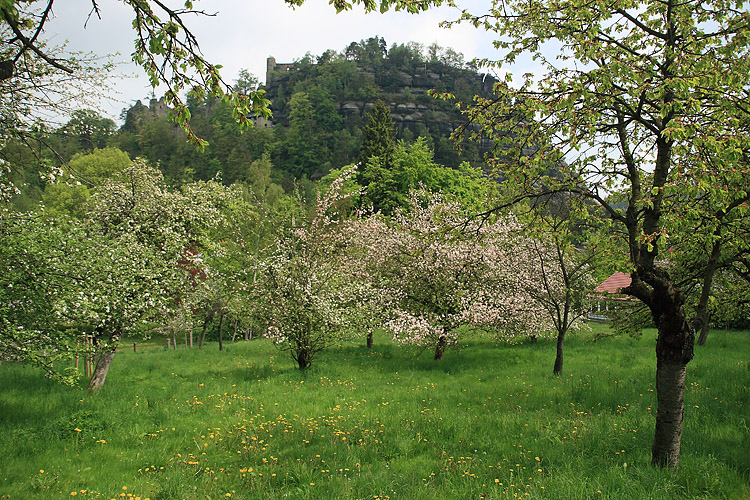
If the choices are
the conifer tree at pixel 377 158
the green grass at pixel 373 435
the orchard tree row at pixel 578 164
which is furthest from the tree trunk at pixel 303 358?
the conifer tree at pixel 377 158

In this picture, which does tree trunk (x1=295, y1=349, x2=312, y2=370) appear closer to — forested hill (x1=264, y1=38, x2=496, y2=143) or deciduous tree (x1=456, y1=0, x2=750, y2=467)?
deciduous tree (x1=456, y1=0, x2=750, y2=467)

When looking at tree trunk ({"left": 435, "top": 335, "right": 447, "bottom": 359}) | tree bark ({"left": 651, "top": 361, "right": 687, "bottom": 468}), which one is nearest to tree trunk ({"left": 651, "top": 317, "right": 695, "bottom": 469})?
tree bark ({"left": 651, "top": 361, "right": 687, "bottom": 468})

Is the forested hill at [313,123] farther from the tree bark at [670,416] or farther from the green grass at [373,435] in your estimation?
the tree bark at [670,416]

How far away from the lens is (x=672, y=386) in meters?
6.38

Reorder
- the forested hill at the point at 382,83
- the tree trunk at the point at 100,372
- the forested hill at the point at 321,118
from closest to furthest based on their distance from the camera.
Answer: the tree trunk at the point at 100,372
the forested hill at the point at 321,118
the forested hill at the point at 382,83

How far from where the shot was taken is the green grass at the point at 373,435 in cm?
618

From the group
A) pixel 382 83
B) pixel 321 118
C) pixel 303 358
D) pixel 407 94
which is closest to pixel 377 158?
pixel 303 358

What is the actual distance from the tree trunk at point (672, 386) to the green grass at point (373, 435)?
31cm

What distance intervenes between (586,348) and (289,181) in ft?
206

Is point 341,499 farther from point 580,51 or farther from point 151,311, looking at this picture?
point 151,311

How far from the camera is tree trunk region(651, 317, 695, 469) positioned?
6289 mm

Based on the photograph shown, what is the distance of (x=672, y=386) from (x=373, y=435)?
5.14 meters

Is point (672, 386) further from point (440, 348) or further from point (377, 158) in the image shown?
point (377, 158)

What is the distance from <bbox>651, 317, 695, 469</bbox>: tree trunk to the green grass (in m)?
0.31
